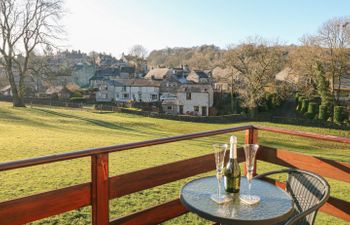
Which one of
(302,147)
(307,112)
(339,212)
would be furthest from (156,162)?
(307,112)


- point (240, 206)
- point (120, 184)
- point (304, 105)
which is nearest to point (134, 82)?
point (304, 105)

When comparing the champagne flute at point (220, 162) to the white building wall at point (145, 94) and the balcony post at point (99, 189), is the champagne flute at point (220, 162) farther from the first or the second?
the white building wall at point (145, 94)

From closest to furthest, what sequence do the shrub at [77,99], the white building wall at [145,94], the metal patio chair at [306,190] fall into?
the metal patio chair at [306,190] < the shrub at [77,99] < the white building wall at [145,94]

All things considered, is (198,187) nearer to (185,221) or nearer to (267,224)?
(267,224)

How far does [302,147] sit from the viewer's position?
19188 millimetres

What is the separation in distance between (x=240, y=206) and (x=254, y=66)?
3271cm

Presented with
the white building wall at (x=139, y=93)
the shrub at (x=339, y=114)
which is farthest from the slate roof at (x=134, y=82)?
the shrub at (x=339, y=114)

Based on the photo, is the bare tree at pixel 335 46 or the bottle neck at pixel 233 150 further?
the bare tree at pixel 335 46

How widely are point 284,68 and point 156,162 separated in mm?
38237

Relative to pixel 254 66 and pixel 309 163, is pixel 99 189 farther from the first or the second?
pixel 254 66

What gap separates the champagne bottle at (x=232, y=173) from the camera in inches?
94.4

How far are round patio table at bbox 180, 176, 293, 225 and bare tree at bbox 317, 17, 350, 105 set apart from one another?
3189cm

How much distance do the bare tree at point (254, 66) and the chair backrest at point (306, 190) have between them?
3091 centimetres

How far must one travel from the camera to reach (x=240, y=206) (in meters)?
2.32
